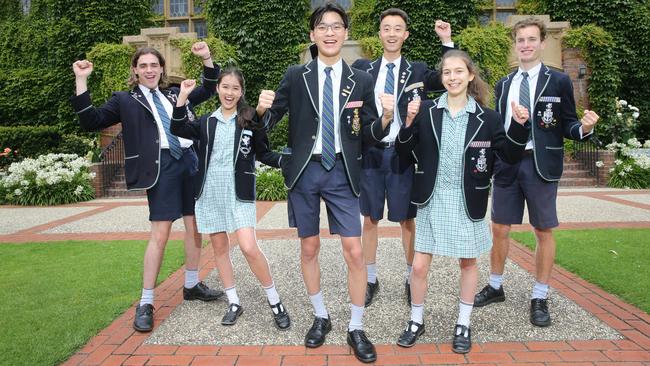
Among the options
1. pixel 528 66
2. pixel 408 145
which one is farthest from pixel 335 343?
pixel 528 66

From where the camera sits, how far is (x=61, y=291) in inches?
168

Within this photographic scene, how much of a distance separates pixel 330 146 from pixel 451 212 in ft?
2.92

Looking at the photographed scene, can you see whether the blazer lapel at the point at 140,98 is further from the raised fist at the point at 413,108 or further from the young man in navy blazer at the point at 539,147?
the young man in navy blazer at the point at 539,147

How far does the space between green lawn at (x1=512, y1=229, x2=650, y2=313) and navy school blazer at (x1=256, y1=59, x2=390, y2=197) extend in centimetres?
254

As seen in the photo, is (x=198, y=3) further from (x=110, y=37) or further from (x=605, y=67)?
(x=605, y=67)

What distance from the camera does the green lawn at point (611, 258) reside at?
4.01 meters

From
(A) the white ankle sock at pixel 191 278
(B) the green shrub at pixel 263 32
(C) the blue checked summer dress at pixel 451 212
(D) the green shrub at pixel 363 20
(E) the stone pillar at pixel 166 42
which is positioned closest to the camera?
(C) the blue checked summer dress at pixel 451 212

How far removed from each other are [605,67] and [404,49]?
625 centimetres

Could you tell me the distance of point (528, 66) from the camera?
11.5 feet

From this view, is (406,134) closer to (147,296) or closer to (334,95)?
(334,95)

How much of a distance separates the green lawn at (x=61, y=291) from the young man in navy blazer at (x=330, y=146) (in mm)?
1706

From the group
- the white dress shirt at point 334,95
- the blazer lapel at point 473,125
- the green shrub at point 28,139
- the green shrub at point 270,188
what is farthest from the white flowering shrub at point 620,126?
the green shrub at point 28,139

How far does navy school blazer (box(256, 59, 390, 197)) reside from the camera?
9.90 ft

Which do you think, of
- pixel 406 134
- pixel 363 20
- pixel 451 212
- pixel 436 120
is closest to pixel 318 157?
pixel 406 134
